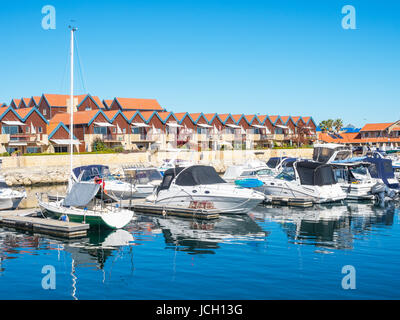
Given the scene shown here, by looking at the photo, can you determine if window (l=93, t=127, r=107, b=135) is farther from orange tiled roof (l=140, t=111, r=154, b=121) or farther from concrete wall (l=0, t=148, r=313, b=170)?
concrete wall (l=0, t=148, r=313, b=170)

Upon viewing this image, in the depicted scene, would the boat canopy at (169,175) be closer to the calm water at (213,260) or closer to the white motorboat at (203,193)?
the white motorboat at (203,193)

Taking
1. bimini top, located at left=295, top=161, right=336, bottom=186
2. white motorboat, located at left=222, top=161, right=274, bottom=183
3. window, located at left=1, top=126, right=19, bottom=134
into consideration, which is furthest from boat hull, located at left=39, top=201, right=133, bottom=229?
window, located at left=1, top=126, right=19, bottom=134

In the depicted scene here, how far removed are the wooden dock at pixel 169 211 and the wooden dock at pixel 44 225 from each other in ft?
21.1

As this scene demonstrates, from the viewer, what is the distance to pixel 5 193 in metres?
28.0

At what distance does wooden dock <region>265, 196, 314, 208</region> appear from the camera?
30922 mm

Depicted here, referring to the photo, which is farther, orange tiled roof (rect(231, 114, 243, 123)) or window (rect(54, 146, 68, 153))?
orange tiled roof (rect(231, 114, 243, 123))

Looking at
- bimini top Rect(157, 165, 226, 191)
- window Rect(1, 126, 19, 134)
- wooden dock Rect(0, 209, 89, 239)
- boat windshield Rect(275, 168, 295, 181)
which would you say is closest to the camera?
wooden dock Rect(0, 209, 89, 239)

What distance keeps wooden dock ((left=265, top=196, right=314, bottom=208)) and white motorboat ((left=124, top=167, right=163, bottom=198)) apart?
27.6ft

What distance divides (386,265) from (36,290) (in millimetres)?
12133

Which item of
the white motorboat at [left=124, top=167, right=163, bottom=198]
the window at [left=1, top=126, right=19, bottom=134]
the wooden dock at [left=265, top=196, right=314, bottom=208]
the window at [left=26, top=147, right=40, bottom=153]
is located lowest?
the wooden dock at [left=265, top=196, right=314, bottom=208]

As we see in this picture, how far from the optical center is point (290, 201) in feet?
103

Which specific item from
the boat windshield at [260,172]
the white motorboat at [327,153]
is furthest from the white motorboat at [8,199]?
the white motorboat at [327,153]
